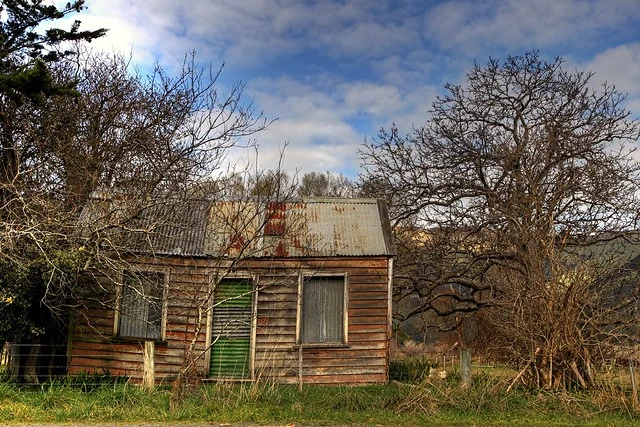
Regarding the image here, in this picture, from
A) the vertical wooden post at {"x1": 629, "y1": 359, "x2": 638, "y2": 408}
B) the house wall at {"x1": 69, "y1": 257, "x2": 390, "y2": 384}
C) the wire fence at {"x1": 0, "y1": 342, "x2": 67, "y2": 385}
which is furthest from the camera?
the house wall at {"x1": 69, "y1": 257, "x2": 390, "y2": 384}

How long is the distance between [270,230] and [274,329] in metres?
2.20

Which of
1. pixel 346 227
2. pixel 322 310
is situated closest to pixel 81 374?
pixel 322 310

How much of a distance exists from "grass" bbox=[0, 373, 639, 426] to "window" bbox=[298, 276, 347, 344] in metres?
2.37

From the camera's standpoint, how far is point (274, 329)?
1162 cm

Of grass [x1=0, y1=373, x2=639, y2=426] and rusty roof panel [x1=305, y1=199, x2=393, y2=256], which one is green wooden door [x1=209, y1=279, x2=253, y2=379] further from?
grass [x1=0, y1=373, x2=639, y2=426]

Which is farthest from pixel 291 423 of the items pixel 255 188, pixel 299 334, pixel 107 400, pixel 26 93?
pixel 26 93

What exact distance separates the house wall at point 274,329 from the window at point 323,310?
0.17m

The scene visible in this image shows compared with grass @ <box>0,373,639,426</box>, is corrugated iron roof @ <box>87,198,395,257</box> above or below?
above

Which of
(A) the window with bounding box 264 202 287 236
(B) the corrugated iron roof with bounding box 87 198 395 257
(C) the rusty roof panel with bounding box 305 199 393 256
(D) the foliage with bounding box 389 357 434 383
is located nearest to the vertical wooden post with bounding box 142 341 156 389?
(B) the corrugated iron roof with bounding box 87 198 395 257

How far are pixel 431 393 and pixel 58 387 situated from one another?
608cm

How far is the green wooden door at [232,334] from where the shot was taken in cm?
1153

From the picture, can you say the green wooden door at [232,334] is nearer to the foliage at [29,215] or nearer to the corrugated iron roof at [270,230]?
the corrugated iron roof at [270,230]

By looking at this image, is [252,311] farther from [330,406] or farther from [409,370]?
[409,370]

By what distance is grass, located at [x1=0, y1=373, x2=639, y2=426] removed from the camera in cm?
787
